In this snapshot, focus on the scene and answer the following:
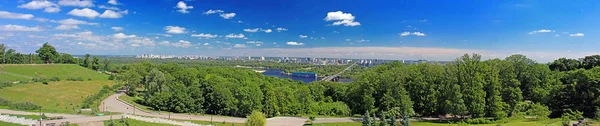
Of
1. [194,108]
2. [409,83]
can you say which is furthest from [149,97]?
[409,83]

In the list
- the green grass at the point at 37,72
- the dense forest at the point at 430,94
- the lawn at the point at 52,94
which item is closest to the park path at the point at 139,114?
the lawn at the point at 52,94

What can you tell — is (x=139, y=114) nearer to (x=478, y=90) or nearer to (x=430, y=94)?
(x=430, y=94)

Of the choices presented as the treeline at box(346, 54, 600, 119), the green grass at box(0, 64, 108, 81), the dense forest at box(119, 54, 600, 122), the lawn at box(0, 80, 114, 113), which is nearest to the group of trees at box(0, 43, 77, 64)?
the green grass at box(0, 64, 108, 81)

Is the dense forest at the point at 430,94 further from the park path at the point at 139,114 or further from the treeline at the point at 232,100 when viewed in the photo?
→ the park path at the point at 139,114

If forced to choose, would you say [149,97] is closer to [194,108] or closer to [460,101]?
[194,108]

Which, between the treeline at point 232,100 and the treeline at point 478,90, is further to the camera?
the treeline at point 232,100
